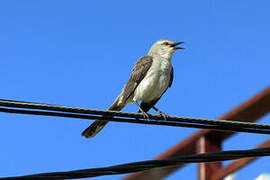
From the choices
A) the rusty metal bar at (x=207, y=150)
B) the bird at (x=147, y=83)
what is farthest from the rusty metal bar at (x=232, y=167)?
the bird at (x=147, y=83)

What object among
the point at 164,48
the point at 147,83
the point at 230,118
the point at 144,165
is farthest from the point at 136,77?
the point at 144,165

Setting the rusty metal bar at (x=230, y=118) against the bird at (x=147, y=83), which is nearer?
the bird at (x=147, y=83)

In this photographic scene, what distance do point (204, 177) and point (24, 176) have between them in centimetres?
682

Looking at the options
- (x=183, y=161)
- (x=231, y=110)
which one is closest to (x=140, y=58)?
(x=231, y=110)

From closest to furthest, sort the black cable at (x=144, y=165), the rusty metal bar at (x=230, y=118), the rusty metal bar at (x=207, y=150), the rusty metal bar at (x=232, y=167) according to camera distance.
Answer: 1. the black cable at (x=144, y=165)
2. the rusty metal bar at (x=232, y=167)
3. the rusty metal bar at (x=230, y=118)
4. the rusty metal bar at (x=207, y=150)

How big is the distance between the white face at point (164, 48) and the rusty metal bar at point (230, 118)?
1.97 meters

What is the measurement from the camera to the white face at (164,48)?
9.81 m

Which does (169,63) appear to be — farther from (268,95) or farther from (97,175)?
(97,175)

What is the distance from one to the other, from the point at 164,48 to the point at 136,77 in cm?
106

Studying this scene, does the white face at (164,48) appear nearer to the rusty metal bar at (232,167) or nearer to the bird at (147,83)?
the bird at (147,83)

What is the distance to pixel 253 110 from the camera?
10.6 m

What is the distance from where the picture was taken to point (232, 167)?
10.4 meters

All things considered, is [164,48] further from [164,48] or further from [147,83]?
[147,83]

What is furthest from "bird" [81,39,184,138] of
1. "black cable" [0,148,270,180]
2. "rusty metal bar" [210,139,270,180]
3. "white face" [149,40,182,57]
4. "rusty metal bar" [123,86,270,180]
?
"black cable" [0,148,270,180]
